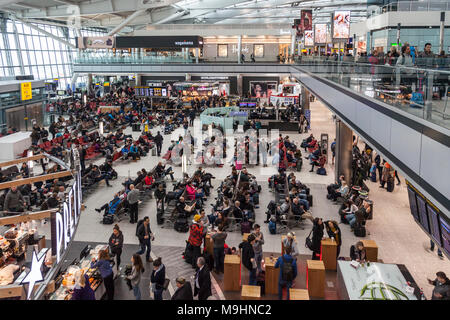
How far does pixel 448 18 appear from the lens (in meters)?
31.5

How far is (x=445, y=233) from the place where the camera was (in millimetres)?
7398

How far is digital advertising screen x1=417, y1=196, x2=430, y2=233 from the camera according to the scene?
27.2 feet

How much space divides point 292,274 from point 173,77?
38.6m

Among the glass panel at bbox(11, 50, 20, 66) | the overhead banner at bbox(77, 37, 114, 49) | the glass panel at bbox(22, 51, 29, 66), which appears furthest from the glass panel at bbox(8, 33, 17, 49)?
the overhead banner at bbox(77, 37, 114, 49)

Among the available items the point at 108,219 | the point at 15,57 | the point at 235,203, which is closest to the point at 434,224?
the point at 235,203

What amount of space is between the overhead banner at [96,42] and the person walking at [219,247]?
3660 centimetres

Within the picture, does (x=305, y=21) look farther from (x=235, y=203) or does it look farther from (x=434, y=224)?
(x=434, y=224)

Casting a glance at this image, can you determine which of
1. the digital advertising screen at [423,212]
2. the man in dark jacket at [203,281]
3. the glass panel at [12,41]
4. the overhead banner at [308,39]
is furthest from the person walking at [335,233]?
the glass panel at [12,41]

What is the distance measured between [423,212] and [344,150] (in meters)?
7.27

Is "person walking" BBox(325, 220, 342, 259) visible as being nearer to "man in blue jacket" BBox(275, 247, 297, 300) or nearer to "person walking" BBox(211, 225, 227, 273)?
Result: "man in blue jacket" BBox(275, 247, 297, 300)

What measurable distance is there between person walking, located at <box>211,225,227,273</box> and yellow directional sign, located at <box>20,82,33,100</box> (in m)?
22.2

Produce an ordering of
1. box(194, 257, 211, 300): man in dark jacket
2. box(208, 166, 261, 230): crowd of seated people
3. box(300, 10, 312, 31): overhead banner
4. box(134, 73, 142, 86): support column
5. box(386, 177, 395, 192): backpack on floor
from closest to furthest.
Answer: box(194, 257, 211, 300): man in dark jacket
box(208, 166, 261, 230): crowd of seated people
box(386, 177, 395, 192): backpack on floor
box(300, 10, 312, 31): overhead banner
box(134, 73, 142, 86): support column
